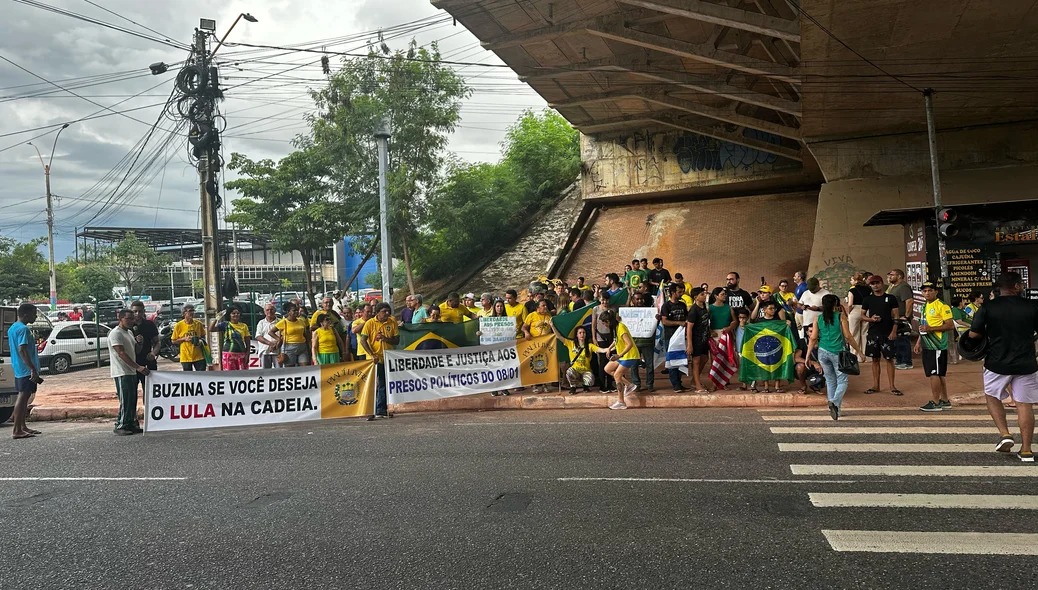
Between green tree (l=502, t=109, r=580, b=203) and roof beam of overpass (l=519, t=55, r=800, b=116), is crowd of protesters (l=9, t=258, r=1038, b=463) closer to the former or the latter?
roof beam of overpass (l=519, t=55, r=800, b=116)

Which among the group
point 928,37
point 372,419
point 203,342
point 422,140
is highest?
point 422,140

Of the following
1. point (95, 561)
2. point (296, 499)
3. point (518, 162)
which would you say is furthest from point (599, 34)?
point (518, 162)

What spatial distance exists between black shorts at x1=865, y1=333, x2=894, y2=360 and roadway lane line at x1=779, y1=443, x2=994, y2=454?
3.37m

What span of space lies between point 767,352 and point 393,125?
23.5 meters

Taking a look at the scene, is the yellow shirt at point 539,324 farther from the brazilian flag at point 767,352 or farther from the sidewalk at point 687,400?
the brazilian flag at point 767,352

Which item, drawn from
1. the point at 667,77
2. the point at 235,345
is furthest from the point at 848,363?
the point at 667,77

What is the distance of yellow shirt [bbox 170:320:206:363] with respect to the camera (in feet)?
40.2

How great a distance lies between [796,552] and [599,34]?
1865 centimetres

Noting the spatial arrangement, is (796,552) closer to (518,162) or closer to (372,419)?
(372,419)

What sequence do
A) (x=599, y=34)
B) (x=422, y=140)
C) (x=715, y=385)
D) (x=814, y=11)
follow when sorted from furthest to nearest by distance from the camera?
1. (x=422, y=140)
2. (x=599, y=34)
3. (x=814, y=11)
4. (x=715, y=385)

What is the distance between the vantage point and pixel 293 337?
11633 mm

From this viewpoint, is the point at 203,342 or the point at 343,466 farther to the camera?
the point at 203,342

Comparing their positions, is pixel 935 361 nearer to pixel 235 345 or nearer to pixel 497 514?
pixel 497 514

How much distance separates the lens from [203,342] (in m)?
12.8
